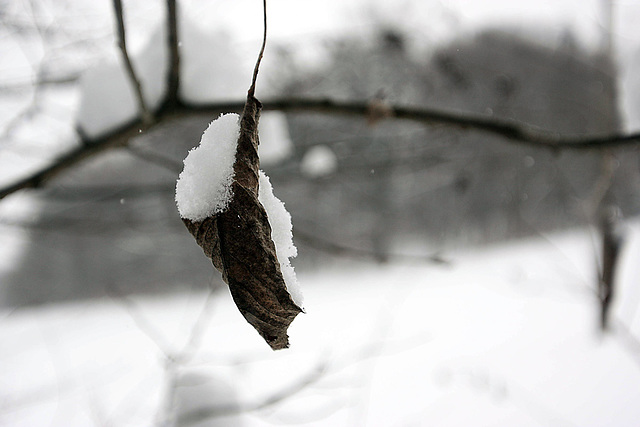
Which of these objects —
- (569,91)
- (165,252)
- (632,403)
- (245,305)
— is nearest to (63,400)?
(245,305)

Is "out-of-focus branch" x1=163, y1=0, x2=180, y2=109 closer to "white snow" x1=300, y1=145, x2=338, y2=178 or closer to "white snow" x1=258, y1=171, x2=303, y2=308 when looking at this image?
"white snow" x1=258, y1=171, x2=303, y2=308

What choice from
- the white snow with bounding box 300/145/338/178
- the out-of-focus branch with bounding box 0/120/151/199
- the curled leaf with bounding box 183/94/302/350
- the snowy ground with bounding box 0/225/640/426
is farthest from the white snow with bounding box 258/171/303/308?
the white snow with bounding box 300/145/338/178

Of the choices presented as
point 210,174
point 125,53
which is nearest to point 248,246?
point 210,174

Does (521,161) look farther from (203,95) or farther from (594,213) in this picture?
(203,95)

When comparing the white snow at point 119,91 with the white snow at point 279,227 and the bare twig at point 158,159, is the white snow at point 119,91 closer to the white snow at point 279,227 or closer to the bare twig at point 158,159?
the bare twig at point 158,159

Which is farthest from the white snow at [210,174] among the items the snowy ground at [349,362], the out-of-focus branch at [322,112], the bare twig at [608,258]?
the bare twig at [608,258]

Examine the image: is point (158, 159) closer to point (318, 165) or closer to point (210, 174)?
point (210, 174)
